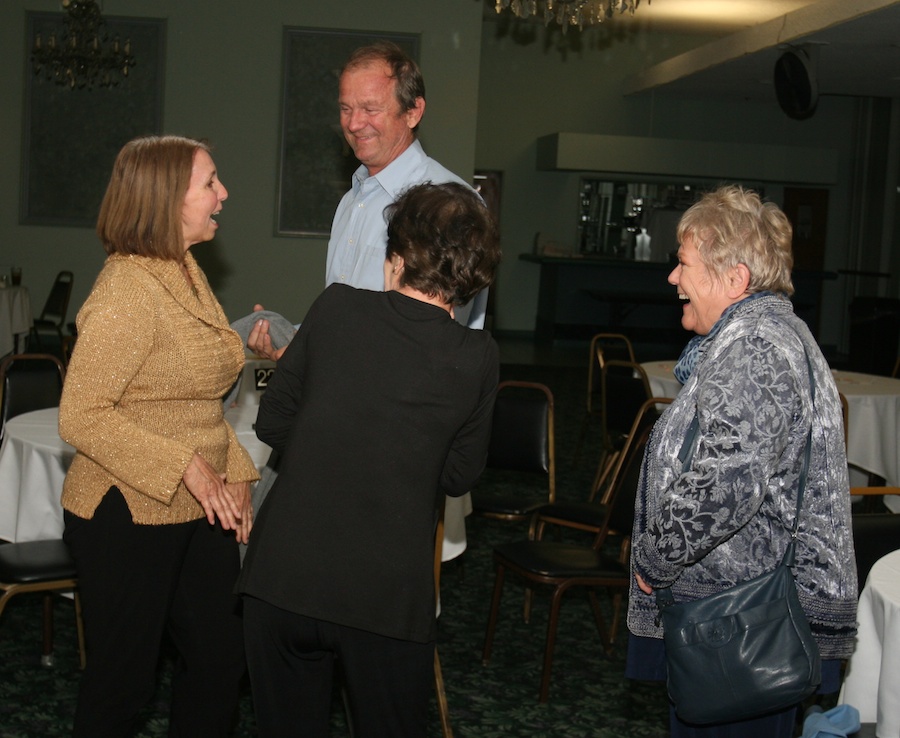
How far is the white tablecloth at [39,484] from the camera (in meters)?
3.31

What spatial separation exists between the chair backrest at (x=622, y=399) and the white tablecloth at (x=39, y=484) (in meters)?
2.04

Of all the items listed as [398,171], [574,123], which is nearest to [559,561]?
[398,171]

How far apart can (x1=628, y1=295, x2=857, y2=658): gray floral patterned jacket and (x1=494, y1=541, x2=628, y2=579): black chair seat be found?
1415mm

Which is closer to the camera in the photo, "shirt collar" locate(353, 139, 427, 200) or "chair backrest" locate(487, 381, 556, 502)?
"shirt collar" locate(353, 139, 427, 200)

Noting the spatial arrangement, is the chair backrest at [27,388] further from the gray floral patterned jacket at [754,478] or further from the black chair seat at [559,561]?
the gray floral patterned jacket at [754,478]

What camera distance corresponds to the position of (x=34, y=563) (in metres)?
3.15

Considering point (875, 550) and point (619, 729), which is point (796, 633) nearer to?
point (875, 550)

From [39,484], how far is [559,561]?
174 centimetres

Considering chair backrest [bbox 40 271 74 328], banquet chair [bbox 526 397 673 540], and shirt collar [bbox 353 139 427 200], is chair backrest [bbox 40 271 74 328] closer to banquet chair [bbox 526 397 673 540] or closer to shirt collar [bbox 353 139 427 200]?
banquet chair [bbox 526 397 673 540]

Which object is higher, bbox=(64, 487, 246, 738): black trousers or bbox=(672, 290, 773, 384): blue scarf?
bbox=(672, 290, 773, 384): blue scarf

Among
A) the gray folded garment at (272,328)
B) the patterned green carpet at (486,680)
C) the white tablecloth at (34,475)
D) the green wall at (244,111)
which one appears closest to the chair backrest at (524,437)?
the patterned green carpet at (486,680)

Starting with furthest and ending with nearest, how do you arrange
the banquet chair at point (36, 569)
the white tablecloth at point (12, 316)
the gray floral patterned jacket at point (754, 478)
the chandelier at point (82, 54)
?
the chandelier at point (82, 54)
the white tablecloth at point (12, 316)
the banquet chair at point (36, 569)
the gray floral patterned jacket at point (754, 478)

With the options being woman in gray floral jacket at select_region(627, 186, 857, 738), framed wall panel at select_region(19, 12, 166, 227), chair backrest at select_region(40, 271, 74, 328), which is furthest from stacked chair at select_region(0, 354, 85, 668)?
framed wall panel at select_region(19, 12, 166, 227)

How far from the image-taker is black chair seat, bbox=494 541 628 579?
3.44m
